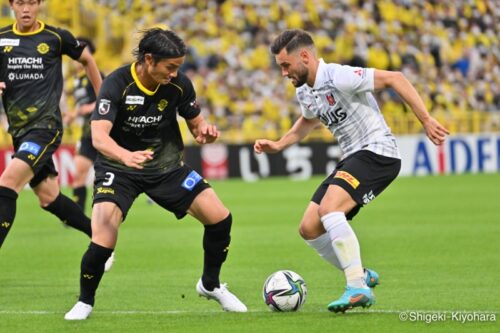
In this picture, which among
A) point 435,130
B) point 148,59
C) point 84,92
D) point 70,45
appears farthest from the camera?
point 84,92

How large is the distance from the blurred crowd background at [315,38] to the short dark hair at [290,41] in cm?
2000

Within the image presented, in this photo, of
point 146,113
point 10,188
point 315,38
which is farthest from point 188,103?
point 315,38

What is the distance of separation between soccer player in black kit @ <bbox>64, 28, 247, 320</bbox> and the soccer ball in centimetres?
23

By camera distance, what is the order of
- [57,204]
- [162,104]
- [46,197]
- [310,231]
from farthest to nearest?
[57,204] → [46,197] → [310,231] → [162,104]

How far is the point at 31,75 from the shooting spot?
9320mm

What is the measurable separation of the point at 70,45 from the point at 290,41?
8.32 ft

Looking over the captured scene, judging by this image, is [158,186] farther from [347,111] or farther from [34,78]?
[34,78]

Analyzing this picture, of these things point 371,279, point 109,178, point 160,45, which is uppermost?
point 160,45

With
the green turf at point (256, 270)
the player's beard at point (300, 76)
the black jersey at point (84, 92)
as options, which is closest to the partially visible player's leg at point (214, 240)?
the green turf at point (256, 270)

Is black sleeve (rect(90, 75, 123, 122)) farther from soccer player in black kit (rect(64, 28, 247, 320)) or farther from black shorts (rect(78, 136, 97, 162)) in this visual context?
black shorts (rect(78, 136, 97, 162))

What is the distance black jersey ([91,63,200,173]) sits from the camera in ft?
25.0

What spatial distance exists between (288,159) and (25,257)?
16.8 metres

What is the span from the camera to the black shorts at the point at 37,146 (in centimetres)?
899

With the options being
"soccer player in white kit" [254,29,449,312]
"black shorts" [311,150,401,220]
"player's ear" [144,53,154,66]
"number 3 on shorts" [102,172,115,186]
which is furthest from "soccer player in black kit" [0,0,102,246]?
"black shorts" [311,150,401,220]
